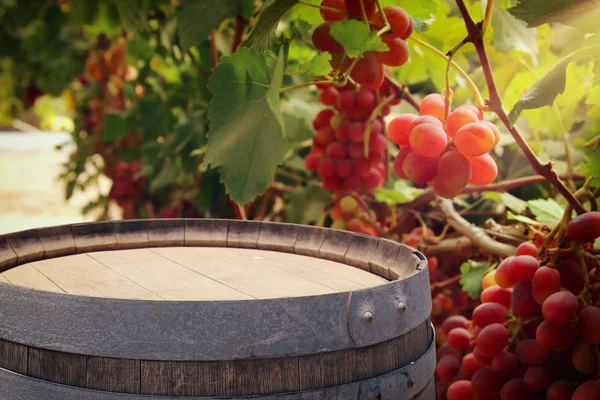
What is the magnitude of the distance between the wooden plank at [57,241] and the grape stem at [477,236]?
2.77ft

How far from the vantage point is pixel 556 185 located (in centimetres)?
117

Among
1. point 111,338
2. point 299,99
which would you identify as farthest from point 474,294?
point 299,99

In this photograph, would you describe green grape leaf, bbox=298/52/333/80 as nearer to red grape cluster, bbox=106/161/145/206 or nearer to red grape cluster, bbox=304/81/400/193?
red grape cluster, bbox=304/81/400/193

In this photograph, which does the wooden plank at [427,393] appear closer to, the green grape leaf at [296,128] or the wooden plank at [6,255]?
the wooden plank at [6,255]

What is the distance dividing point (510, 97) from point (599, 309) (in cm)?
61

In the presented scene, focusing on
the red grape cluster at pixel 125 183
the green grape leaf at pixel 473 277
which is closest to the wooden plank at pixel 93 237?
the green grape leaf at pixel 473 277

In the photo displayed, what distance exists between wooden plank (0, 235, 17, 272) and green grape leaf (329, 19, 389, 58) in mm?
774

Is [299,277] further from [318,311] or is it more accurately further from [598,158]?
[598,158]

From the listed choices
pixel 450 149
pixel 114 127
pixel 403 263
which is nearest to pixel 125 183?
pixel 114 127

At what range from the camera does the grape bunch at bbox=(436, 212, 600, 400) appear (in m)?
1.14

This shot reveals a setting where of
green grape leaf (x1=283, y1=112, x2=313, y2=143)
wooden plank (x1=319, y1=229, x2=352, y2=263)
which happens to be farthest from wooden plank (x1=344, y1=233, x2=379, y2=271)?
green grape leaf (x1=283, y1=112, x2=313, y2=143)

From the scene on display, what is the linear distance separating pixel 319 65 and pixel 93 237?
2.32 feet

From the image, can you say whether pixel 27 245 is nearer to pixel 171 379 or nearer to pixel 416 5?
pixel 171 379

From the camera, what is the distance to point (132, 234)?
156 centimetres
